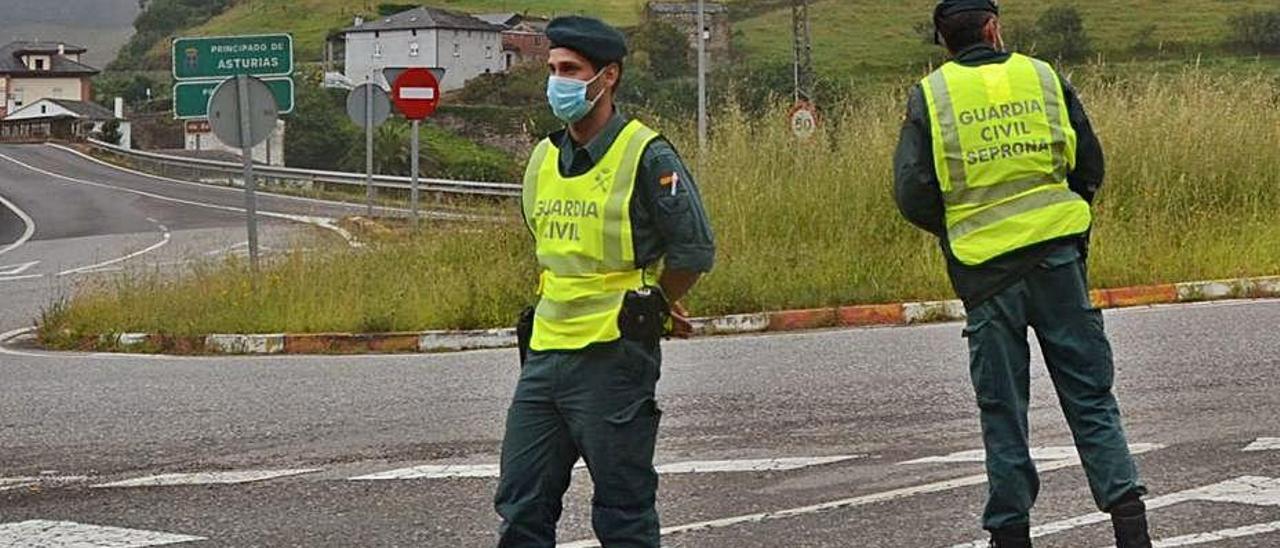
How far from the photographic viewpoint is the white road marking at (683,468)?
7.61 meters

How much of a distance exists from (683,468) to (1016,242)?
2703mm

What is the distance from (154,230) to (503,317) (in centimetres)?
2615

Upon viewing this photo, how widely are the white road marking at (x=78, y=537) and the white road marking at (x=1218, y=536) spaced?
11.4 ft

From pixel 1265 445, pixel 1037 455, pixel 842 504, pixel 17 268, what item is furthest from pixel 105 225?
pixel 842 504

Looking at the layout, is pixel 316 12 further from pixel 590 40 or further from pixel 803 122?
pixel 590 40

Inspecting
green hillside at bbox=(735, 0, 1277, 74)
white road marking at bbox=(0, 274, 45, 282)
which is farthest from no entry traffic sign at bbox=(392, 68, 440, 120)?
green hillside at bbox=(735, 0, 1277, 74)

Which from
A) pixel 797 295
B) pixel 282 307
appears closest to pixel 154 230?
pixel 282 307

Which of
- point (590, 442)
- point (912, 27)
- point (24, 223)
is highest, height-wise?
point (912, 27)

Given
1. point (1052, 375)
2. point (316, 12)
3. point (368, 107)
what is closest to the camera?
point (1052, 375)

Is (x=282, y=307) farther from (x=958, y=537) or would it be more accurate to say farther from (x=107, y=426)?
(x=958, y=537)

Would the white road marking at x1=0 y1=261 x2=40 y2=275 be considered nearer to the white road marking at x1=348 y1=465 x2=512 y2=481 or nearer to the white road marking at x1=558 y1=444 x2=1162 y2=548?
the white road marking at x1=348 y1=465 x2=512 y2=481

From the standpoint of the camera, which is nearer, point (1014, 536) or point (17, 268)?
point (1014, 536)

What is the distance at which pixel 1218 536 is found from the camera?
19.9 feet

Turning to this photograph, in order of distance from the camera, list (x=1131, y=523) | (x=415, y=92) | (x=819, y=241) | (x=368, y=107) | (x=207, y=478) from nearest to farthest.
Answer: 1. (x=1131, y=523)
2. (x=207, y=478)
3. (x=819, y=241)
4. (x=415, y=92)
5. (x=368, y=107)
